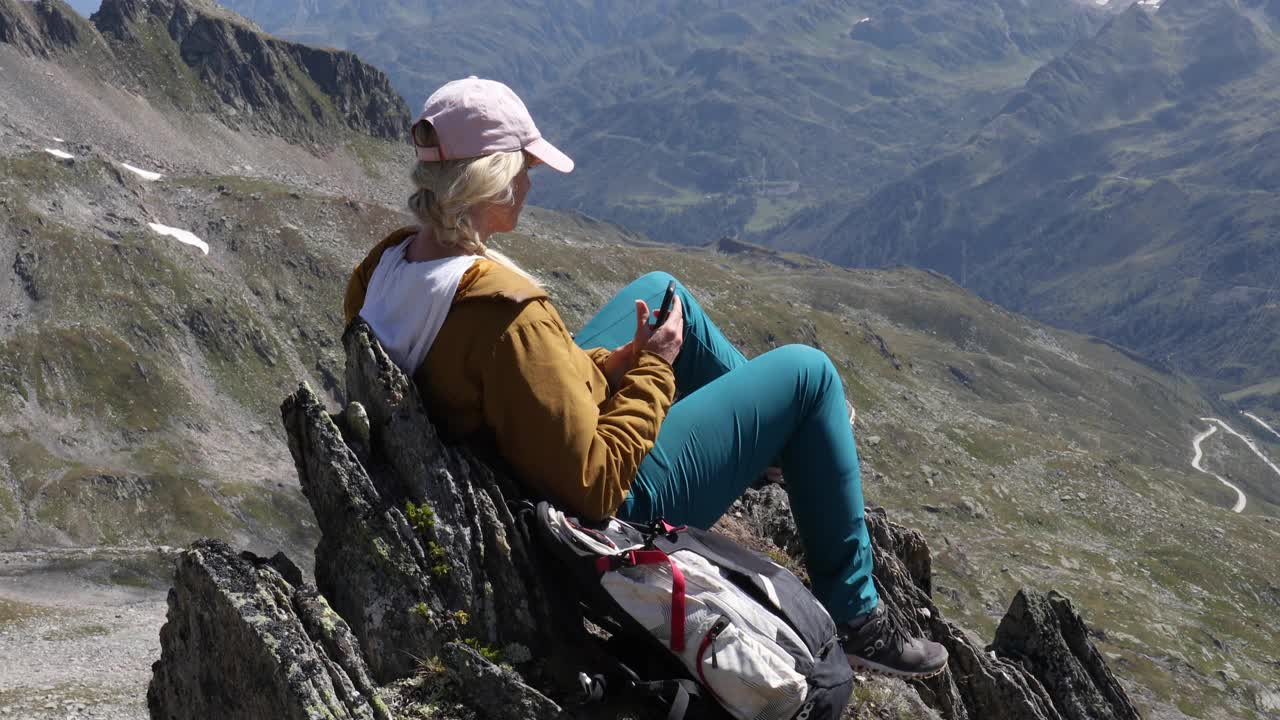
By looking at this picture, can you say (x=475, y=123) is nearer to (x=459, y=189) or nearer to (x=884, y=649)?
(x=459, y=189)

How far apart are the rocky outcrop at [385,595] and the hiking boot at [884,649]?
2.44 metres

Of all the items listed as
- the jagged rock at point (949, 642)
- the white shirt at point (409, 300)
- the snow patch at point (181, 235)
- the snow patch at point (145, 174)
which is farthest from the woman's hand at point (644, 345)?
the snow patch at point (145, 174)

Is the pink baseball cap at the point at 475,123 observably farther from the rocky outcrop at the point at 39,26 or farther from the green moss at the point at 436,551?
the rocky outcrop at the point at 39,26

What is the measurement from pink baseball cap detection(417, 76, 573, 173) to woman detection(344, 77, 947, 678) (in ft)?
0.05

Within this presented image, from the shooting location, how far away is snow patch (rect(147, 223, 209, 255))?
5290 inches

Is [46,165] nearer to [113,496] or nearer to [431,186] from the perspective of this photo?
[113,496]

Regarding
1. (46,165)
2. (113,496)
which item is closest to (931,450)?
(113,496)

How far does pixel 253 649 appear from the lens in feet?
24.6

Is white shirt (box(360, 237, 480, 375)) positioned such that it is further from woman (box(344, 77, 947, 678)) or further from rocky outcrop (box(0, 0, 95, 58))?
rocky outcrop (box(0, 0, 95, 58))

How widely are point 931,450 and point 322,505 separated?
A: 174129 millimetres

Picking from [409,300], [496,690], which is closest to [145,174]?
[409,300]

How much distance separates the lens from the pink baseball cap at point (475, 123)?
7.74m

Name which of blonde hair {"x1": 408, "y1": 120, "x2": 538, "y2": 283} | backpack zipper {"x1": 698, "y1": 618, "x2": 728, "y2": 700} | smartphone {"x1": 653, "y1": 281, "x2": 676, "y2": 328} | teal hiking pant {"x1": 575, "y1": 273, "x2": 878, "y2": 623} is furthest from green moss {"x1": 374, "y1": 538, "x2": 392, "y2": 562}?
smartphone {"x1": 653, "y1": 281, "x2": 676, "y2": 328}

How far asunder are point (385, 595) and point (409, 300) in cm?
247
